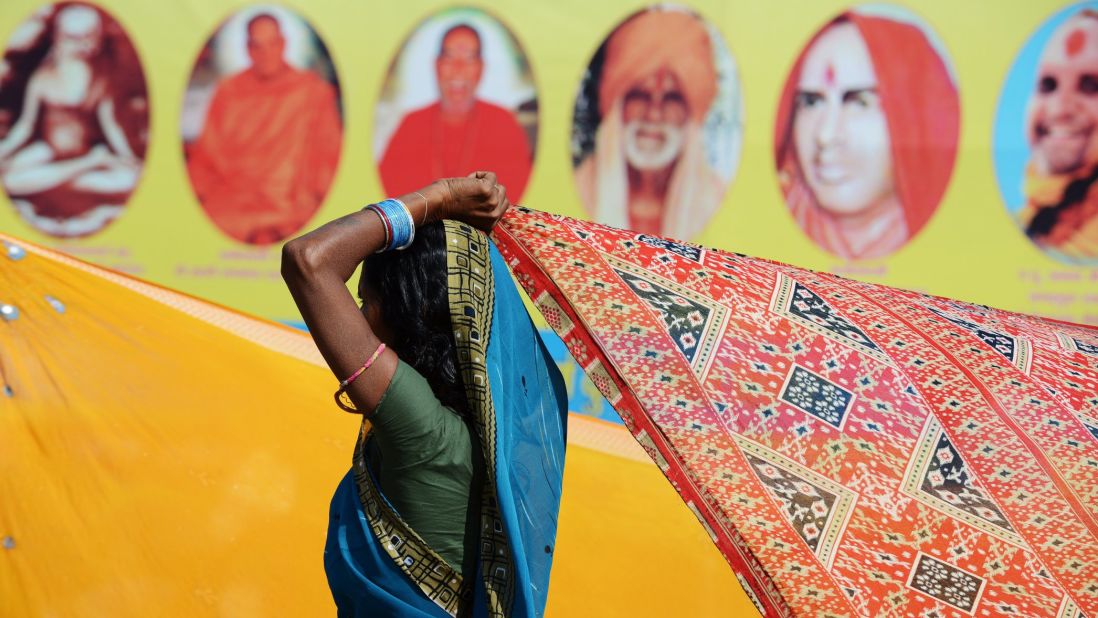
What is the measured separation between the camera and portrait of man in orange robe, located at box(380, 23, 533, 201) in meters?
3.90

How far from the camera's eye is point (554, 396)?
169 cm

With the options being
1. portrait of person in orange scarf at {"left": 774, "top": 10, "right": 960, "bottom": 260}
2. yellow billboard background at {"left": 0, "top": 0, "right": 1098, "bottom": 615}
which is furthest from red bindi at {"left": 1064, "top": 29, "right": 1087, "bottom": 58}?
portrait of person in orange scarf at {"left": 774, "top": 10, "right": 960, "bottom": 260}

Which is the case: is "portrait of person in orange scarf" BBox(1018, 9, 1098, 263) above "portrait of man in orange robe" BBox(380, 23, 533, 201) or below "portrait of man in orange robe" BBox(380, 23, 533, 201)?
above

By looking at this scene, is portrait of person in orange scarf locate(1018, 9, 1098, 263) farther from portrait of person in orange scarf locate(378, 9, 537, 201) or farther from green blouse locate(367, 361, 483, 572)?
green blouse locate(367, 361, 483, 572)

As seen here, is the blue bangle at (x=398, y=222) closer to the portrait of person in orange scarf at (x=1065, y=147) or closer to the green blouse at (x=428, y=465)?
the green blouse at (x=428, y=465)

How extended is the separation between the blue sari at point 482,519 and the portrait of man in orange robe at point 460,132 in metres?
2.47

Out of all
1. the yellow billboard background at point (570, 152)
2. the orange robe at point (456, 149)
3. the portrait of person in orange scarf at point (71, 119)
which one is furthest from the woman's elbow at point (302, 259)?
the portrait of person in orange scarf at point (71, 119)

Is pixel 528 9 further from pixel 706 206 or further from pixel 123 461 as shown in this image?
pixel 123 461

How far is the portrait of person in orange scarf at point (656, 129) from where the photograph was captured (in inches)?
149

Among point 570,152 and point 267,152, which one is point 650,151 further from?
point 267,152

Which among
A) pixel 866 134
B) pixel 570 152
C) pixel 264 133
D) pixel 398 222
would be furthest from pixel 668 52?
pixel 398 222

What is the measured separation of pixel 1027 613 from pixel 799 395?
1.61 ft

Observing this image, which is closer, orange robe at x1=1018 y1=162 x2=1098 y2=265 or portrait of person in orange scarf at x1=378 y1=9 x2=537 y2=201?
orange robe at x1=1018 y1=162 x2=1098 y2=265

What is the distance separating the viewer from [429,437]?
131 cm
